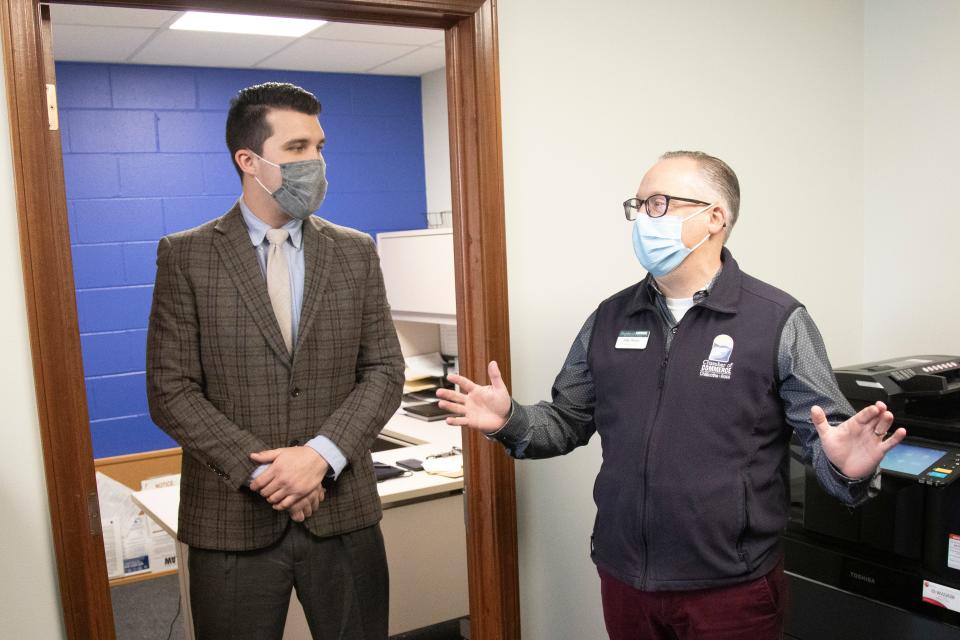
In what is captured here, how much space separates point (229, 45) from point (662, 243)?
311cm

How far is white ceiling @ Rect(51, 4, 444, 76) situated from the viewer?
3.54 m

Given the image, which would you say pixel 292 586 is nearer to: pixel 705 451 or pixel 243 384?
pixel 243 384

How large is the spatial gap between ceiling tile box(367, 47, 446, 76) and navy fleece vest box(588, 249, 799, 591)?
3.14 meters

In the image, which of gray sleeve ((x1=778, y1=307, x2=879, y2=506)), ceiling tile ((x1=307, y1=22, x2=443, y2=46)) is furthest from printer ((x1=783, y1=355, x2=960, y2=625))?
ceiling tile ((x1=307, y1=22, x2=443, y2=46))

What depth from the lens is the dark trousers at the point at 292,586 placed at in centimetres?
186

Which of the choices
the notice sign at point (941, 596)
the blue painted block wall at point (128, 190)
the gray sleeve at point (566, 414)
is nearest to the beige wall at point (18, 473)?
the gray sleeve at point (566, 414)

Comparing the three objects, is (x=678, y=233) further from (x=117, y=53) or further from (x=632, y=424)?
(x=117, y=53)

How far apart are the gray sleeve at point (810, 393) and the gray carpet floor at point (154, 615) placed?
7.37 feet

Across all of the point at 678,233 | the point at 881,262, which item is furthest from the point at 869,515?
the point at 881,262

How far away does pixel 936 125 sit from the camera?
261 cm

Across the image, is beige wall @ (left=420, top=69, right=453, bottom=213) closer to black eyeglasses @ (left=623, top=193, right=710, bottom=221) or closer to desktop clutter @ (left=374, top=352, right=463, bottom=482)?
desktop clutter @ (left=374, top=352, right=463, bottom=482)

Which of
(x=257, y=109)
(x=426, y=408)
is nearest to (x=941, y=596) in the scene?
(x=257, y=109)

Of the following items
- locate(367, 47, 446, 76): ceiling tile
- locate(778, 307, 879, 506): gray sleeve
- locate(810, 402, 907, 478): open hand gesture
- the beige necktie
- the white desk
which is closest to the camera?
locate(810, 402, 907, 478): open hand gesture

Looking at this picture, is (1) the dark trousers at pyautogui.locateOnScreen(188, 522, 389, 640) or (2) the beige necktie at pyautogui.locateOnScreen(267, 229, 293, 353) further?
(2) the beige necktie at pyautogui.locateOnScreen(267, 229, 293, 353)
